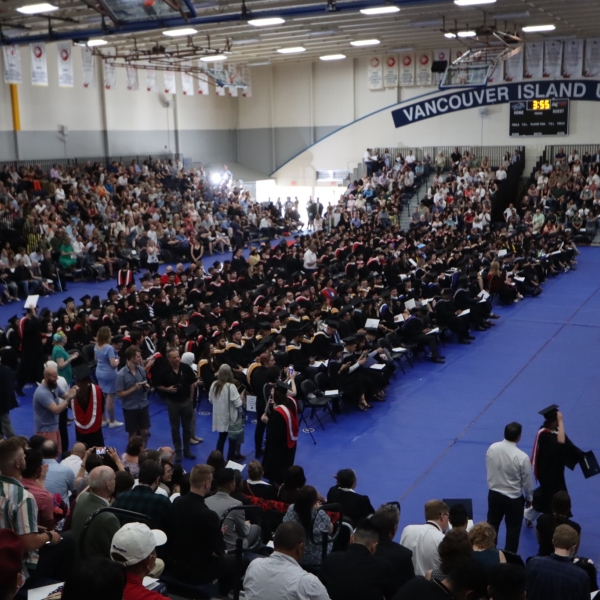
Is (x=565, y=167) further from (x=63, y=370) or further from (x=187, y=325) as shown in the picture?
(x=63, y=370)

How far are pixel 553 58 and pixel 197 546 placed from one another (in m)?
31.8

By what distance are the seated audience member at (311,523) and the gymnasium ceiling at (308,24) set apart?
40.2 ft

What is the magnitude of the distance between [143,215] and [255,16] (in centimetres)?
1204

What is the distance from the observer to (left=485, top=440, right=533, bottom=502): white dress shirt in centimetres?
734

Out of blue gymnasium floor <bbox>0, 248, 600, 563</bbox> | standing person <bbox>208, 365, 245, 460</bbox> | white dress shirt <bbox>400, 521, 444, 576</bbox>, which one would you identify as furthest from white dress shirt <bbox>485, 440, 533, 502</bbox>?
standing person <bbox>208, 365, 245, 460</bbox>

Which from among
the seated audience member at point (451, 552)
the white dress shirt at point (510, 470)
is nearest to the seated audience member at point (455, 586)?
the seated audience member at point (451, 552)

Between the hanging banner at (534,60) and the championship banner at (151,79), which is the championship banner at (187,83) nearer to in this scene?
the championship banner at (151,79)

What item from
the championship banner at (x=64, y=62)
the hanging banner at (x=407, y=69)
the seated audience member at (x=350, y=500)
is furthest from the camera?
the hanging banner at (x=407, y=69)

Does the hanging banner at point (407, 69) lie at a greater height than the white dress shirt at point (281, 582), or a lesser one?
greater

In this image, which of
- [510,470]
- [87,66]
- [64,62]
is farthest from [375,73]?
[510,470]

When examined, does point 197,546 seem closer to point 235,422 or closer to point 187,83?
point 235,422

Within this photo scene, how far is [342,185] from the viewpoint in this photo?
38.8m

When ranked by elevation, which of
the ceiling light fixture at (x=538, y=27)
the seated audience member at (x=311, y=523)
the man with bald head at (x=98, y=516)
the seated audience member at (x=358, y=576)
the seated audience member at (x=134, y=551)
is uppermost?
the ceiling light fixture at (x=538, y=27)

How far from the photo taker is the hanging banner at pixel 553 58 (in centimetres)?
3219
